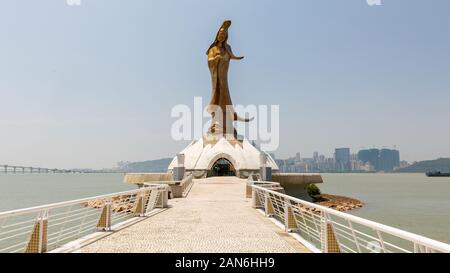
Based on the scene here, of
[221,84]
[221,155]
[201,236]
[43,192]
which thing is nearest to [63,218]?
[201,236]

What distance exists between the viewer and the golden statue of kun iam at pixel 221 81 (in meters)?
34.5

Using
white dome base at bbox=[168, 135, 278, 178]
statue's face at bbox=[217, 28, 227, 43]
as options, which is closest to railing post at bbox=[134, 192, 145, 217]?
white dome base at bbox=[168, 135, 278, 178]

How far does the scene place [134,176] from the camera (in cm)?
2736

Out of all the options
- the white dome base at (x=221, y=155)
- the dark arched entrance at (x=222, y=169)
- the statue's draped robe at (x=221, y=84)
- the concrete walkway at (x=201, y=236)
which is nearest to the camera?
the concrete walkway at (x=201, y=236)

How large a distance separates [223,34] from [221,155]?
12765 millimetres

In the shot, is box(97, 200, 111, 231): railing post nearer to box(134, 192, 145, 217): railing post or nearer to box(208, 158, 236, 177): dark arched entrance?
box(134, 192, 145, 217): railing post

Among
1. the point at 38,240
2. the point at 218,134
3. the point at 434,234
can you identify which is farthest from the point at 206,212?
the point at 218,134

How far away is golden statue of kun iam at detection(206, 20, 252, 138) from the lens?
1359 inches

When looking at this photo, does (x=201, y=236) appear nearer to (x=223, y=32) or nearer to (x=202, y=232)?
(x=202, y=232)

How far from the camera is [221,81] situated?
115 ft

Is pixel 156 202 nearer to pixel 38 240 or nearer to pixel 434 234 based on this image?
pixel 38 240

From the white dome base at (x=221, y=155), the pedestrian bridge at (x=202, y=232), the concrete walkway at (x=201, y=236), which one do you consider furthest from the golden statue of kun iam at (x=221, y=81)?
the concrete walkway at (x=201, y=236)

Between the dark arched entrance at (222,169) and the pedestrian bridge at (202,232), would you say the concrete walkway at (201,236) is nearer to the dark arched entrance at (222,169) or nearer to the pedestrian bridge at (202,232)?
the pedestrian bridge at (202,232)
